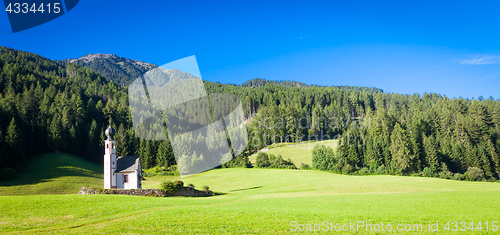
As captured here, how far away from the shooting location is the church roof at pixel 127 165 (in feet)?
105

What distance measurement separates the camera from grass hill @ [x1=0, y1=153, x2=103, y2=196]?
32.5m

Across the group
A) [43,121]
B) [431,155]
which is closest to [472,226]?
[431,155]

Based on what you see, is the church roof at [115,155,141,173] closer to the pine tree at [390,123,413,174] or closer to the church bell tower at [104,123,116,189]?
the church bell tower at [104,123,116,189]

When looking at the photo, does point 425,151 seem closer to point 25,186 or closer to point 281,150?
point 281,150

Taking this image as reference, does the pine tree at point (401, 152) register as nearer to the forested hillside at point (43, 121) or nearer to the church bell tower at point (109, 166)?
the church bell tower at point (109, 166)

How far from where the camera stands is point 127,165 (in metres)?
32.7

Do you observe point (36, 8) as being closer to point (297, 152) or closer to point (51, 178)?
point (51, 178)

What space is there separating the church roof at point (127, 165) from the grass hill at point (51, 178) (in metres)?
7.66

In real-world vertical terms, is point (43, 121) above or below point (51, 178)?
above

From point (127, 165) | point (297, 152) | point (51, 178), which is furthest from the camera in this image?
point (297, 152)

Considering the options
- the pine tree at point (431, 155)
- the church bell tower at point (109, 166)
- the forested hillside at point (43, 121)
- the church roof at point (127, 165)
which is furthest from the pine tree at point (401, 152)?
the forested hillside at point (43, 121)

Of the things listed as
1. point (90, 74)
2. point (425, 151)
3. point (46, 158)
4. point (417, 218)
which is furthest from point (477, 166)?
point (90, 74)

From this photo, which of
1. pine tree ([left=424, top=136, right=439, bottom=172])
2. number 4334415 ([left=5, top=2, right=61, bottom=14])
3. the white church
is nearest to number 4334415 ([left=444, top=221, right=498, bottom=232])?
number 4334415 ([left=5, top=2, right=61, bottom=14])

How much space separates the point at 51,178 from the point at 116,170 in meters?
15.4
